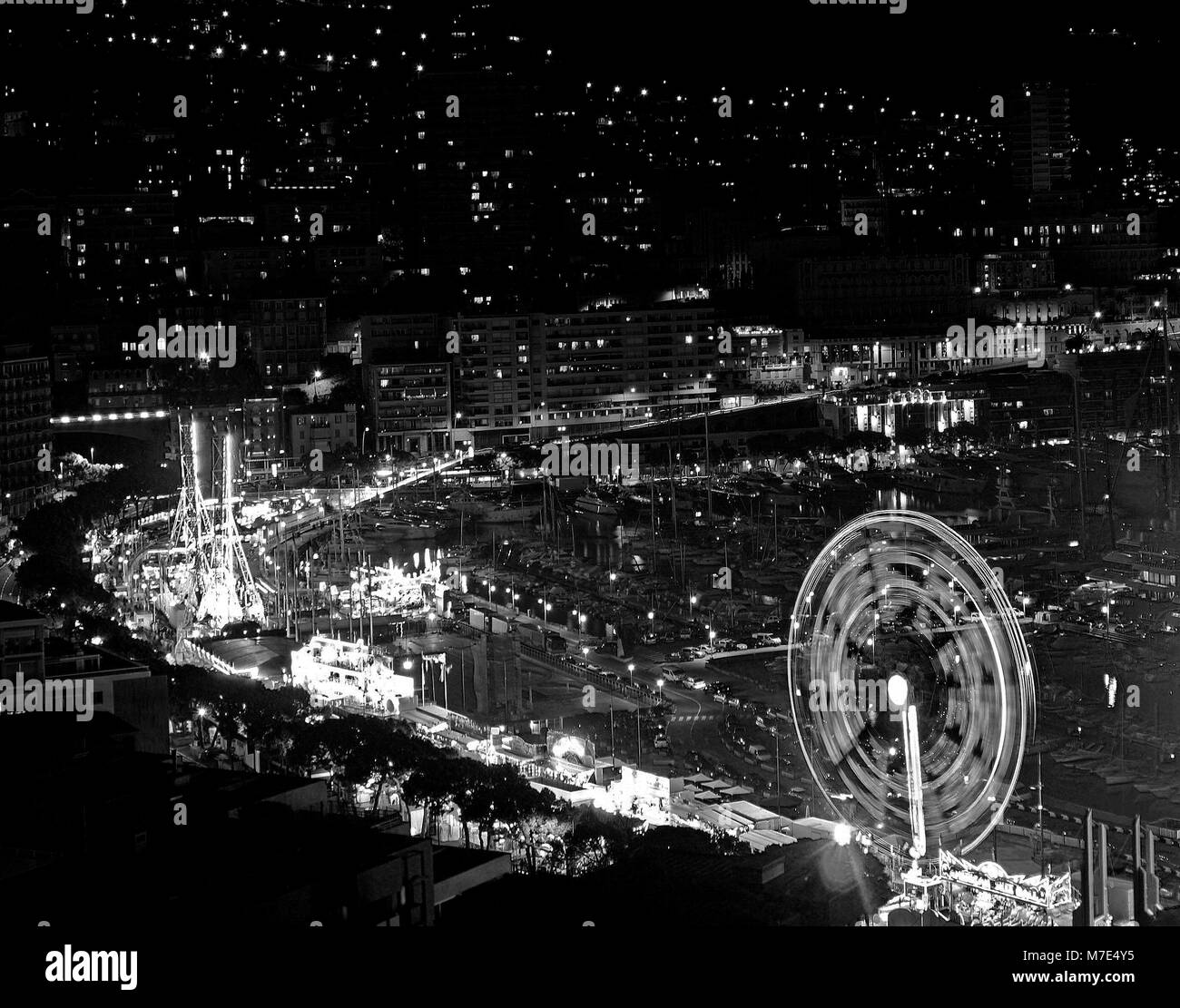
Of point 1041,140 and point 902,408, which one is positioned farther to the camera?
point 1041,140

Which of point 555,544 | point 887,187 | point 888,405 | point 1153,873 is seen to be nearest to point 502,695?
point 1153,873

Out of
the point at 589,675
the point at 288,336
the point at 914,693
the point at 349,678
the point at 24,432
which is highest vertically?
the point at 288,336

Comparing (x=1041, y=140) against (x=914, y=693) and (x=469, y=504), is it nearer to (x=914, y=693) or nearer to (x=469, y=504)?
(x=469, y=504)

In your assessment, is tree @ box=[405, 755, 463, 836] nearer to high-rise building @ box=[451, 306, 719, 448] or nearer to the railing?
the railing

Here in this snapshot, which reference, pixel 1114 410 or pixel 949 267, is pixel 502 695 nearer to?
pixel 1114 410

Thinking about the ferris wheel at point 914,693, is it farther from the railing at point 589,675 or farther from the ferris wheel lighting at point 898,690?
the railing at point 589,675

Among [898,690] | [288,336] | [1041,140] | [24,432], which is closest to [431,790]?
[898,690]
